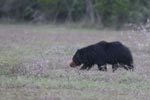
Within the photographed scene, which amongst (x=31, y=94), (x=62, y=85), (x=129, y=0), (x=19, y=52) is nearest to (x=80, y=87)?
(x=62, y=85)

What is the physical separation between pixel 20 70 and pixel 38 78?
123 cm

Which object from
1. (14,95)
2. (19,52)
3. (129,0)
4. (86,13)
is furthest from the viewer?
(86,13)

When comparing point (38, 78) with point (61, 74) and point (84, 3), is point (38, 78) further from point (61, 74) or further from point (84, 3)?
point (84, 3)

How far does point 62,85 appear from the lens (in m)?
12.5

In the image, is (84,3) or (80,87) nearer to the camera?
(80,87)

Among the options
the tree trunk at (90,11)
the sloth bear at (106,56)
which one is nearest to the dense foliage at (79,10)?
the tree trunk at (90,11)

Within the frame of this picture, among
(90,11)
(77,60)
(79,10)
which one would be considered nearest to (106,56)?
(77,60)

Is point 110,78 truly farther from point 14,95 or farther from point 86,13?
point 86,13

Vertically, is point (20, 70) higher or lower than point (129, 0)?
lower

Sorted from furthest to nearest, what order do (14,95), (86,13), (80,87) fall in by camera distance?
(86,13)
(80,87)
(14,95)

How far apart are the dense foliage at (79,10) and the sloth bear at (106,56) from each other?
29015 millimetres

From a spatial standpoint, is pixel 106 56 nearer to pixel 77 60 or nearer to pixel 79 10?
pixel 77 60

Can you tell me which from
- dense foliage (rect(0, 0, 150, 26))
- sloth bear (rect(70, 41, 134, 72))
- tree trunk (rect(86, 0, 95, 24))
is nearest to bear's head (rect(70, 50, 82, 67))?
sloth bear (rect(70, 41, 134, 72))

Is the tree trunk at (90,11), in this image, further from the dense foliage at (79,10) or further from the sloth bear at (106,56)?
the sloth bear at (106,56)
